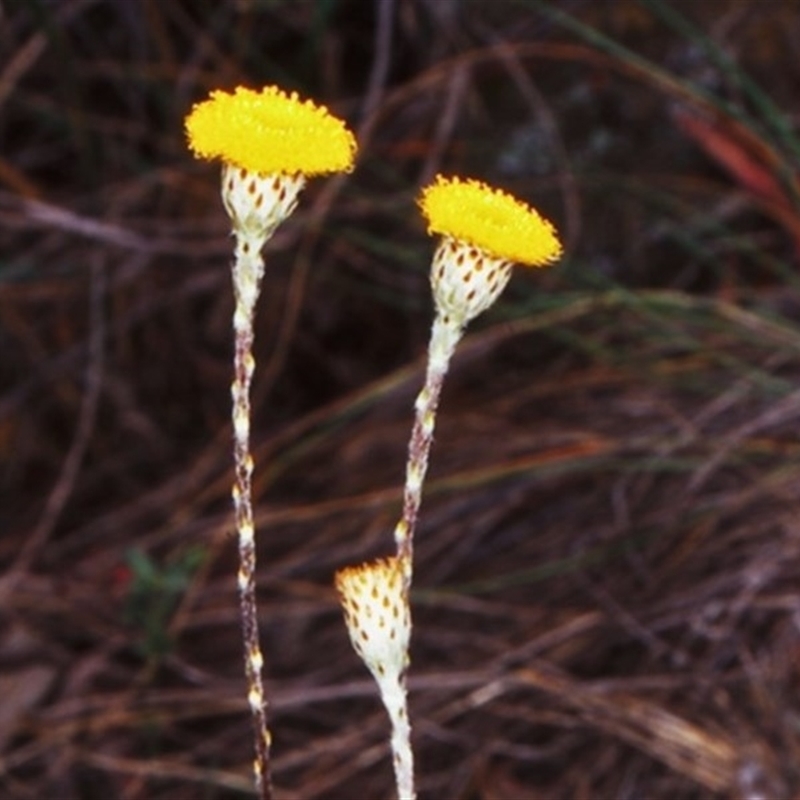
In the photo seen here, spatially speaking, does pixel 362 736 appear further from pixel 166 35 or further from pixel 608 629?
pixel 166 35

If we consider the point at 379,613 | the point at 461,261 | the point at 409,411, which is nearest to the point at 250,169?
the point at 461,261

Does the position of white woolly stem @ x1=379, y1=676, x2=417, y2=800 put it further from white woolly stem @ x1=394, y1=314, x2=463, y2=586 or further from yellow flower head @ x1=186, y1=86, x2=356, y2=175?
yellow flower head @ x1=186, y1=86, x2=356, y2=175

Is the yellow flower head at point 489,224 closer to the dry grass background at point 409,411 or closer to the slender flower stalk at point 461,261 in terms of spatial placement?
the slender flower stalk at point 461,261

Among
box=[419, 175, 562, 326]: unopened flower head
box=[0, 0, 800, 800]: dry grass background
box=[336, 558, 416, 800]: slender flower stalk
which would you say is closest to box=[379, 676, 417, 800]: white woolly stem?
box=[336, 558, 416, 800]: slender flower stalk

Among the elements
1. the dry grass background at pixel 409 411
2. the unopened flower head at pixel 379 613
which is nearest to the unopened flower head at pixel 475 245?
the unopened flower head at pixel 379 613

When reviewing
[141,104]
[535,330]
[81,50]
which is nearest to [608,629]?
[535,330]

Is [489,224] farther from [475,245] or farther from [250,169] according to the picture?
[250,169]
